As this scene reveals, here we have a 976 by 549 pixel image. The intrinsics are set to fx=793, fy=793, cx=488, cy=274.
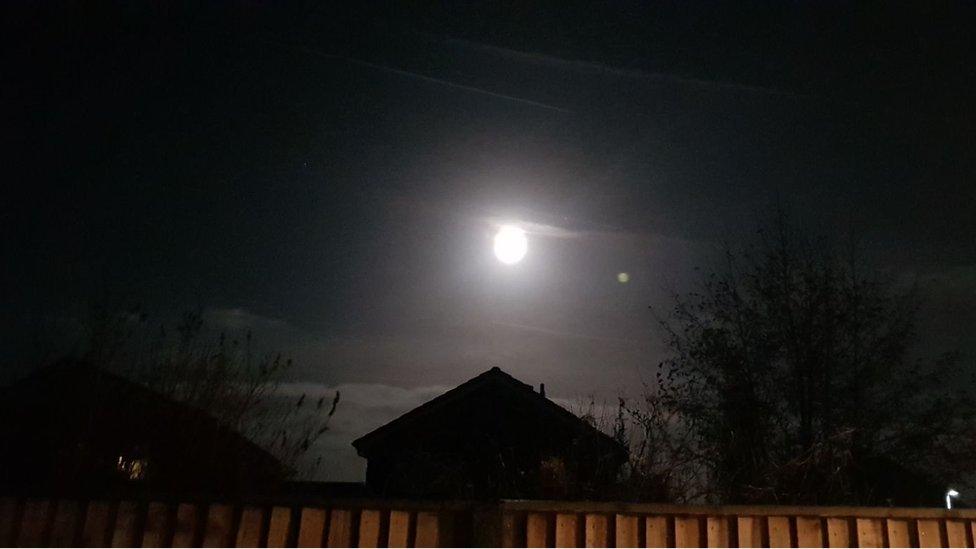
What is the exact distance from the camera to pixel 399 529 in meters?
4.77

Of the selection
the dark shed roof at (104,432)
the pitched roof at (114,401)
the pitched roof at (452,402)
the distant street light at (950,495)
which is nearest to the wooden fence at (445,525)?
the dark shed roof at (104,432)

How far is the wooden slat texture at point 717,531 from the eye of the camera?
16.2ft

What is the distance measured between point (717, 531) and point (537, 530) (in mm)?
1138

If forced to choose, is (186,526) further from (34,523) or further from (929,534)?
(929,534)

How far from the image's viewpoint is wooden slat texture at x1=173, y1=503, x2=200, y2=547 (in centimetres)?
466

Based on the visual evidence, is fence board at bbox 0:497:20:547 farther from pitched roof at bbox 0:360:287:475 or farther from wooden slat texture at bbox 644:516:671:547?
wooden slat texture at bbox 644:516:671:547

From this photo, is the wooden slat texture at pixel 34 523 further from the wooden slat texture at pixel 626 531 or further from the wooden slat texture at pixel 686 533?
the wooden slat texture at pixel 686 533

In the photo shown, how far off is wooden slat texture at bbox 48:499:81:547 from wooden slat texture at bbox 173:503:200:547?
0.61 metres

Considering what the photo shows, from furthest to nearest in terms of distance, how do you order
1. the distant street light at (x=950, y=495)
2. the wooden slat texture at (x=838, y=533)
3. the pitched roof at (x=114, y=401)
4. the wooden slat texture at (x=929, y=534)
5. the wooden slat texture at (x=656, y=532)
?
the distant street light at (x=950, y=495) → the pitched roof at (x=114, y=401) → the wooden slat texture at (x=929, y=534) → the wooden slat texture at (x=838, y=533) → the wooden slat texture at (x=656, y=532)

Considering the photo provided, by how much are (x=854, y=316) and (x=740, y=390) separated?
2.61m

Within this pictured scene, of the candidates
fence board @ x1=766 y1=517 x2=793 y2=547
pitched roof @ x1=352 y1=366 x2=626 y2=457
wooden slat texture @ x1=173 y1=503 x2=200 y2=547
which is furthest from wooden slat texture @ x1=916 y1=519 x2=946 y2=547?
pitched roof @ x1=352 y1=366 x2=626 y2=457

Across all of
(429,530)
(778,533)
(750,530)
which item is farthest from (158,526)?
(778,533)

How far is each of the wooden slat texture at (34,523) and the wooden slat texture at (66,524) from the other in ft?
0.16

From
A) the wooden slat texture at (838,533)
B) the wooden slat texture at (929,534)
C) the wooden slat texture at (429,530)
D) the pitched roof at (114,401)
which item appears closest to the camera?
the wooden slat texture at (429,530)
